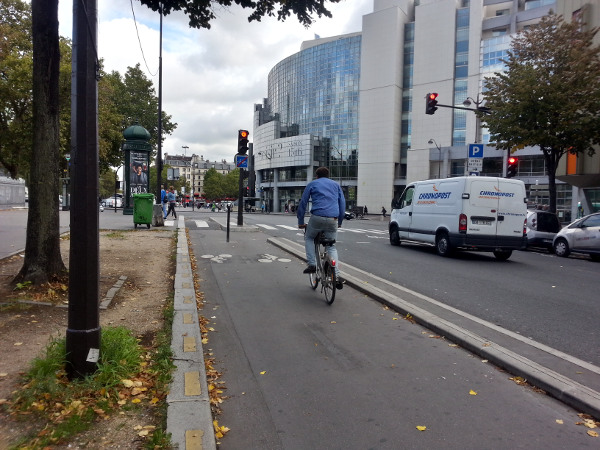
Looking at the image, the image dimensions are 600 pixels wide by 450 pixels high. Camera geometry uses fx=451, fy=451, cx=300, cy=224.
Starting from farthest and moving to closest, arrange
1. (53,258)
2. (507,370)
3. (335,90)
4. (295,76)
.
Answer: (295,76) → (335,90) → (53,258) → (507,370)

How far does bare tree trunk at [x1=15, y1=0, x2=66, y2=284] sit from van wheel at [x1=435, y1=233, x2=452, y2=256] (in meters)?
9.44

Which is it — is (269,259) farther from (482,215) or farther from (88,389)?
(88,389)

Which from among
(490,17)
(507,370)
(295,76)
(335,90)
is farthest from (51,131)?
(295,76)

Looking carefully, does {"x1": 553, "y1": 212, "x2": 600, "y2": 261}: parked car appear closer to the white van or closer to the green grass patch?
the white van

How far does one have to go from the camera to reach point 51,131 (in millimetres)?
5520

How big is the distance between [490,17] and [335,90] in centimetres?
2576

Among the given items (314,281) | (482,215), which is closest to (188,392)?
(314,281)

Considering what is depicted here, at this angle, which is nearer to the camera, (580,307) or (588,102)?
(580,307)

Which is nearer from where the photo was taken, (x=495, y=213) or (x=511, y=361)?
(x=511, y=361)

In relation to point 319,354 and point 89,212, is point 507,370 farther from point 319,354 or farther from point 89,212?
point 89,212

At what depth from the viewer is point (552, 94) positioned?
16.6 m

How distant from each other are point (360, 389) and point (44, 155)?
4660 millimetres

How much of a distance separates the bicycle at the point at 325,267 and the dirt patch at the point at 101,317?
7.38 ft

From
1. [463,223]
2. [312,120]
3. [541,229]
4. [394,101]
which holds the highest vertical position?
[312,120]
